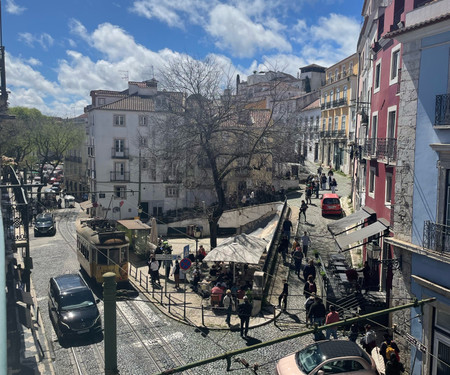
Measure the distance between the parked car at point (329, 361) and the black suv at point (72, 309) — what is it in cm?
795

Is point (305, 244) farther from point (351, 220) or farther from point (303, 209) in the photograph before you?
point (303, 209)

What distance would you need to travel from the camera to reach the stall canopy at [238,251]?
18.9m

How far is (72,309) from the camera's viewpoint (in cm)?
1622

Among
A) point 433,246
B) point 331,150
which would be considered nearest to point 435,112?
point 433,246

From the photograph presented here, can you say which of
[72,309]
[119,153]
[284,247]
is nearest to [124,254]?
[72,309]

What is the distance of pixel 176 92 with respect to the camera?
26.6 metres

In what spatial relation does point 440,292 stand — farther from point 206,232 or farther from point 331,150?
point 331,150

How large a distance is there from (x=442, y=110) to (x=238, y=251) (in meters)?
10.4

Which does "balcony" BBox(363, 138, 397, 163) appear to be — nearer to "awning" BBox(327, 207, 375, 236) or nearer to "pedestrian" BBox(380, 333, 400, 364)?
"awning" BBox(327, 207, 375, 236)

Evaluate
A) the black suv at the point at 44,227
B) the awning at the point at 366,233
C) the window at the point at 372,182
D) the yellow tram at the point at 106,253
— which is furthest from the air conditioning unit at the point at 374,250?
the black suv at the point at 44,227

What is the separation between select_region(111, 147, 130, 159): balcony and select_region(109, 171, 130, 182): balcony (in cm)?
174

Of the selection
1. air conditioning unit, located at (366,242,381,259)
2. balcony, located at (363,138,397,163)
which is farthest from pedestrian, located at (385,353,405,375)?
balcony, located at (363,138,397,163)

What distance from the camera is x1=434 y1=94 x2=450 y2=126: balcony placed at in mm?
11651

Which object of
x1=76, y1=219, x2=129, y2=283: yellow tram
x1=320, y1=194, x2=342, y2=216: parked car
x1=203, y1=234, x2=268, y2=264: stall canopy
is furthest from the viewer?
x1=320, y1=194, x2=342, y2=216: parked car
